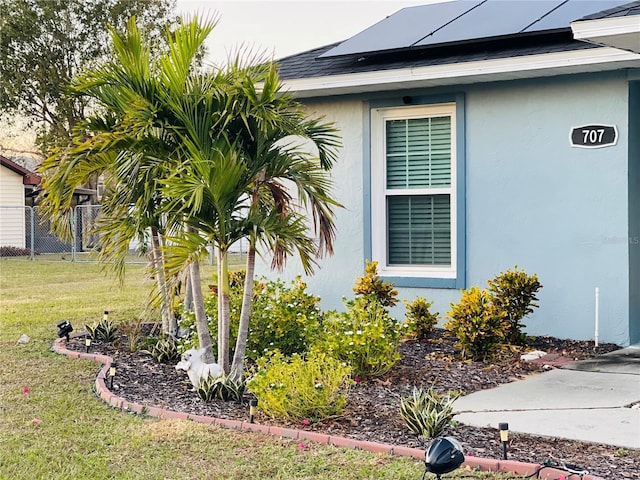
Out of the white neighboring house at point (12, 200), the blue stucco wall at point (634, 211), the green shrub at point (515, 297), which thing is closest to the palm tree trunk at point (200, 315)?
the green shrub at point (515, 297)

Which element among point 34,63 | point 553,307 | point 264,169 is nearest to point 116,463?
point 264,169

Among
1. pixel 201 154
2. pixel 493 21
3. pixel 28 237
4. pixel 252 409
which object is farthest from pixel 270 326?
pixel 28 237

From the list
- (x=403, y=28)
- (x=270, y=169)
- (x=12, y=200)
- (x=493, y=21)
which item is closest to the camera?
(x=270, y=169)

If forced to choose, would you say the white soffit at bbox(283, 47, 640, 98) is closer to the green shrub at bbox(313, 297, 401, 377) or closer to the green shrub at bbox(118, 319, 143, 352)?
the green shrub at bbox(313, 297, 401, 377)

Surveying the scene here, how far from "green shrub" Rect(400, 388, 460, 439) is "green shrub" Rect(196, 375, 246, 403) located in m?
1.41

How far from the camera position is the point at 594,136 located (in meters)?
8.45

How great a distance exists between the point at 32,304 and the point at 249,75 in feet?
24.2

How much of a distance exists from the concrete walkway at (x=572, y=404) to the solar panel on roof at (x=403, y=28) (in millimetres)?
4026

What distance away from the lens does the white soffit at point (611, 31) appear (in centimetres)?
636

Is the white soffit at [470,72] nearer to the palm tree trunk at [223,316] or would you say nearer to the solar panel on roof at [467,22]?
the solar panel on roof at [467,22]

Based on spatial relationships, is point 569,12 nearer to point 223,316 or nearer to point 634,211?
point 634,211

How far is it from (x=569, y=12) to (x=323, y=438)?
223 inches

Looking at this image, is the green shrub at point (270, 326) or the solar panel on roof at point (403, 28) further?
the solar panel on roof at point (403, 28)

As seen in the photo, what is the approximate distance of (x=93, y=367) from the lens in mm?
7523
